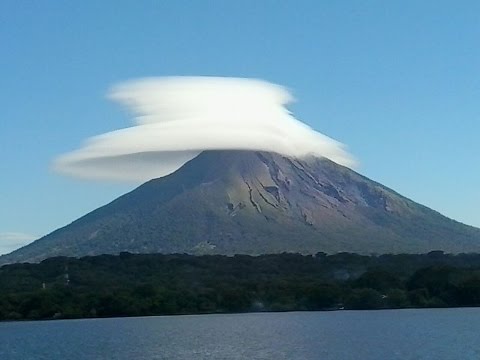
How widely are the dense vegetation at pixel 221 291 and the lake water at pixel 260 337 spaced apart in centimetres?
230

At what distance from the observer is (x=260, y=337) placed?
6306cm

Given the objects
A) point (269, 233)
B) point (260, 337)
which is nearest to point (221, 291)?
point (260, 337)

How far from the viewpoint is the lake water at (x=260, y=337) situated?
50875 millimetres

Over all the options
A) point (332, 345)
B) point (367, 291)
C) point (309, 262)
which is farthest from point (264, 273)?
point (332, 345)

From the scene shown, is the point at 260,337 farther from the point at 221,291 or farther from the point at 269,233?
the point at 269,233

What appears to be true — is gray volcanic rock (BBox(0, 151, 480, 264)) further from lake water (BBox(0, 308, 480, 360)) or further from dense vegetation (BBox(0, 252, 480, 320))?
lake water (BBox(0, 308, 480, 360))

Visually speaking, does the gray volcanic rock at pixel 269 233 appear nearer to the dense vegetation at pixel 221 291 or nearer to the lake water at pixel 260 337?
the dense vegetation at pixel 221 291

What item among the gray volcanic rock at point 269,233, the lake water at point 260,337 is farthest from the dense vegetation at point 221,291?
the gray volcanic rock at point 269,233

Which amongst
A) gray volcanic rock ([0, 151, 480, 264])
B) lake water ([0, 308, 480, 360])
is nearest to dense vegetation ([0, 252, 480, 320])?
lake water ([0, 308, 480, 360])

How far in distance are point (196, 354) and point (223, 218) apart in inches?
5638

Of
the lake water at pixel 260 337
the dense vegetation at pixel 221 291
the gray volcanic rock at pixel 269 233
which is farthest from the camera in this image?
the gray volcanic rock at pixel 269 233

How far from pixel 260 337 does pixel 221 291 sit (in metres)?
34.6

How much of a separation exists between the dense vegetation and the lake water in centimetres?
230

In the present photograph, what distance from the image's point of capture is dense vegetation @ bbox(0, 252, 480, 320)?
9131cm
